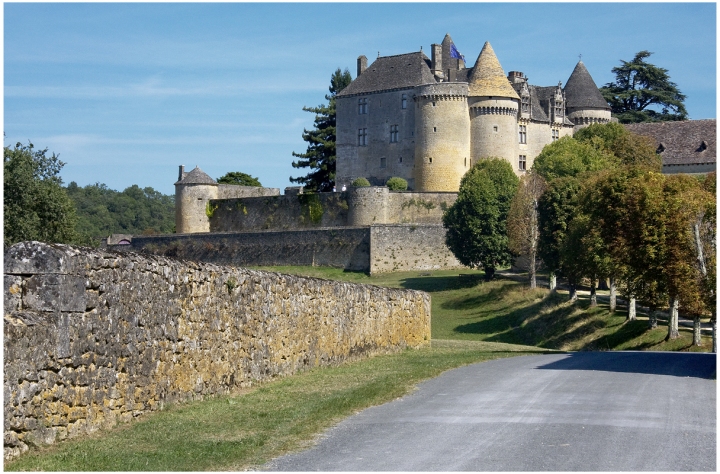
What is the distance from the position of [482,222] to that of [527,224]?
17.8 feet

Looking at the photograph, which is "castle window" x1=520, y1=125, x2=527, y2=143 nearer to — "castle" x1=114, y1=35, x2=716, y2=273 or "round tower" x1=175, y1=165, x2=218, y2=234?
"castle" x1=114, y1=35, x2=716, y2=273

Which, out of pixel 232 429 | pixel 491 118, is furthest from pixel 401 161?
pixel 232 429

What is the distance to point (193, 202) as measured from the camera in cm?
8519

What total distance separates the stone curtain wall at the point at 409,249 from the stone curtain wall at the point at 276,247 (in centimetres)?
76

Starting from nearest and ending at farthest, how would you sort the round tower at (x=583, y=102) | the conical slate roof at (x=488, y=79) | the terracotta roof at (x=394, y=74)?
the conical slate roof at (x=488, y=79) < the terracotta roof at (x=394, y=74) < the round tower at (x=583, y=102)

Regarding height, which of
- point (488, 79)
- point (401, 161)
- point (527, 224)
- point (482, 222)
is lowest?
point (527, 224)

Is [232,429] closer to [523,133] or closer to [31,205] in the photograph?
[31,205]

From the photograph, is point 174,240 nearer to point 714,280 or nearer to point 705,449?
point 714,280

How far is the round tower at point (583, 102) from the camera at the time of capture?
91062 millimetres

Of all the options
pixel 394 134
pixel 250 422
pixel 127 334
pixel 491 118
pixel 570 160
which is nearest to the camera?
pixel 127 334

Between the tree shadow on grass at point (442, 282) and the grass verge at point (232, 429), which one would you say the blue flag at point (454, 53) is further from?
the grass verge at point (232, 429)

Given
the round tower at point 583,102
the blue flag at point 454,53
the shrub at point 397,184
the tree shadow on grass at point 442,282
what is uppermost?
the blue flag at point 454,53

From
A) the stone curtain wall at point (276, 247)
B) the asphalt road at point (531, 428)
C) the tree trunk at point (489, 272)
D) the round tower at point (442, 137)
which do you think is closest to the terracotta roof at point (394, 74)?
the round tower at point (442, 137)

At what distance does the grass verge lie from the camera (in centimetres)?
1019
